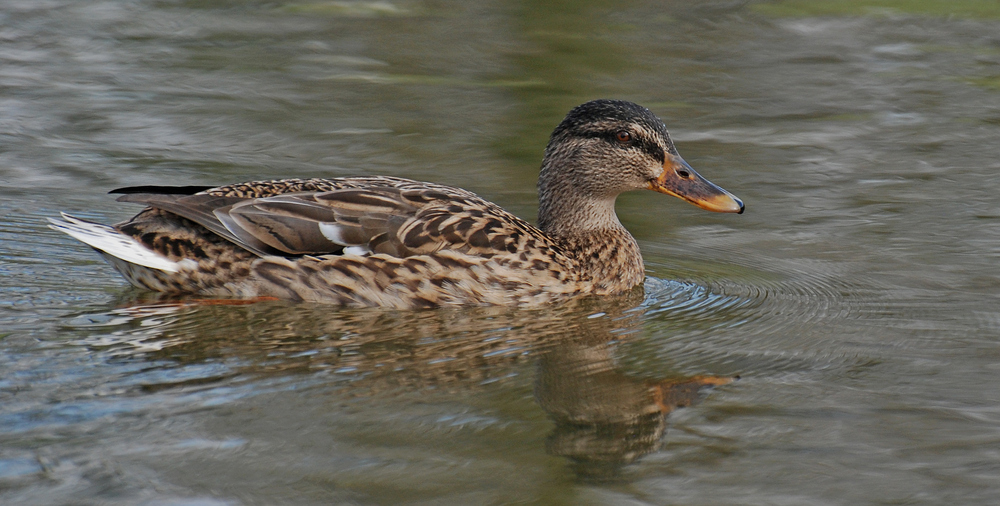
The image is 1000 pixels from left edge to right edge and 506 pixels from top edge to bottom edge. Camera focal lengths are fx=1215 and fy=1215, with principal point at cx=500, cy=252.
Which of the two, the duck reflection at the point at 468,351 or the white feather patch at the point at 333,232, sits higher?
the white feather patch at the point at 333,232

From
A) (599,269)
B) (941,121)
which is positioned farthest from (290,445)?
(941,121)

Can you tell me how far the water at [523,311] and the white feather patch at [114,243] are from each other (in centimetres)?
24

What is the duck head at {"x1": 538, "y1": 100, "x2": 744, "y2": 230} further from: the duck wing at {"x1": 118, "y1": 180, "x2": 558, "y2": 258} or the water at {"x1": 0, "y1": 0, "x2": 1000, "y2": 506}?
the duck wing at {"x1": 118, "y1": 180, "x2": 558, "y2": 258}

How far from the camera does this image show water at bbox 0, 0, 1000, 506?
15.6ft

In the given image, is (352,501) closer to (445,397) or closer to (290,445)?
(290,445)

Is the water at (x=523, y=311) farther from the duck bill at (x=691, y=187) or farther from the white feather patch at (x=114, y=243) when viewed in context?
the duck bill at (x=691, y=187)

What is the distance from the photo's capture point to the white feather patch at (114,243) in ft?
22.6

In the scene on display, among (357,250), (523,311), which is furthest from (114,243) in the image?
(523,311)

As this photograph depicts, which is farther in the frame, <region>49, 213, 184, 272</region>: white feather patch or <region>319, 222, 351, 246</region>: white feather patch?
<region>319, 222, 351, 246</region>: white feather patch

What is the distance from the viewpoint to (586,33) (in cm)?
1443

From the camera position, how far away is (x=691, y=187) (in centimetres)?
770

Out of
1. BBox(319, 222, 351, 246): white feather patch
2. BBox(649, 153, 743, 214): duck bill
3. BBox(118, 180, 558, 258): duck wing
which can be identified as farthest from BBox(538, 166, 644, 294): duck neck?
BBox(319, 222, 351, 246): white feather patch

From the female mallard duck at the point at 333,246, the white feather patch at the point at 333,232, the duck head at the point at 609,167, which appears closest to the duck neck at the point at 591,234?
the duck head at the point at 609,167

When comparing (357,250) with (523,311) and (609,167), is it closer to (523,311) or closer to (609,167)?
(523,311)
